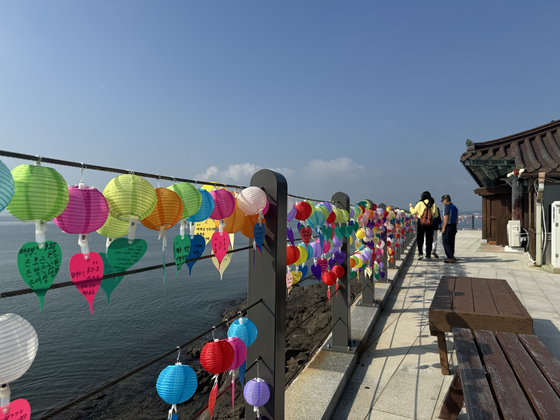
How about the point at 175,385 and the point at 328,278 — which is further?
the point at 328,278

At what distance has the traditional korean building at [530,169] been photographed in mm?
9047

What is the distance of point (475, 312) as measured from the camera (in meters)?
3.28

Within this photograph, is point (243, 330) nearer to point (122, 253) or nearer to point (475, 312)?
point (122, 253)

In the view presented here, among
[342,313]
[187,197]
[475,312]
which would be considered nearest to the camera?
[187,197]

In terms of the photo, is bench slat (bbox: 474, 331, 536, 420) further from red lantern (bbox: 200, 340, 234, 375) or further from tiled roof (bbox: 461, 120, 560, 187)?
tiled roof (bbox: 461, 120, 560, 187)

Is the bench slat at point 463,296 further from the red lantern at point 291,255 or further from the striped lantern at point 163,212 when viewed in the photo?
the striped lantern at point 163,212

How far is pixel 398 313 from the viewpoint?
571 centimetres

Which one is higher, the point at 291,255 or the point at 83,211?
the point at 83,211

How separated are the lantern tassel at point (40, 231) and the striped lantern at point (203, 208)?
625 millimetres

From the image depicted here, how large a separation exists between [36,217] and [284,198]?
1.47 m

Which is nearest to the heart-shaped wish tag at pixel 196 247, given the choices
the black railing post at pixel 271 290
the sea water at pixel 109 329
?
the black railing post at pixel 271 290

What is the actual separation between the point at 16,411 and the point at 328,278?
3082mm

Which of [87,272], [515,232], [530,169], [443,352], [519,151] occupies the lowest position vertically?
[443,352]

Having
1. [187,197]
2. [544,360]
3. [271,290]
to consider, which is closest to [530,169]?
[544,360]
